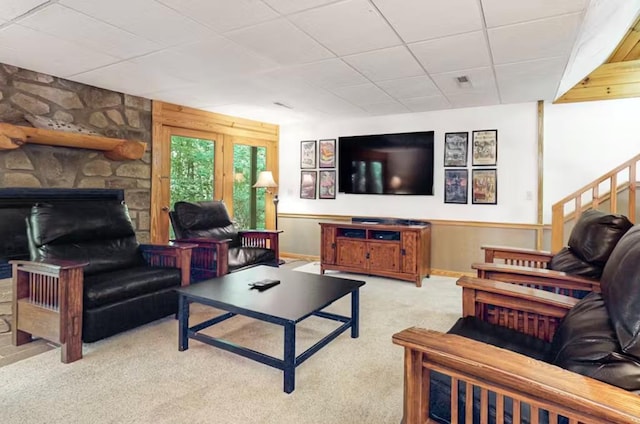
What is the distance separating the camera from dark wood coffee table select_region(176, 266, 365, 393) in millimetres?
2064

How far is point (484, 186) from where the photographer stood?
4.73m

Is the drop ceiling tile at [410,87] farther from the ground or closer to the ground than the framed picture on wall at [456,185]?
farther from the ground

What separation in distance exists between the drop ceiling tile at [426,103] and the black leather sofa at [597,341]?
314cm

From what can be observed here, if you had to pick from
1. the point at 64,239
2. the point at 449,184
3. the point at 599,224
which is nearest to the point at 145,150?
the point at 64,239

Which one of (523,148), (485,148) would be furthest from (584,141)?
(485,148)

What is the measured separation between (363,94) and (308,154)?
194 cm

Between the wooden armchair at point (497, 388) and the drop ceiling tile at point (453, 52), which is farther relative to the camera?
the drop ceiling tile at point (453, 52)

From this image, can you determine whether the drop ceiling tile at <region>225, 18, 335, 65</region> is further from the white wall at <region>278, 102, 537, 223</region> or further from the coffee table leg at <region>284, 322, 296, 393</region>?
the white wall at <region>278, 102, 537, 223</region>

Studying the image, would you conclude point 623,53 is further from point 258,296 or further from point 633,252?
point 258,296

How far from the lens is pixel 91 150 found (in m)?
3.88

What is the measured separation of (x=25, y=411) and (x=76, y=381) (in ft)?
0.97

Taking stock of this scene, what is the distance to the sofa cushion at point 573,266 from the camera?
2.17 metres

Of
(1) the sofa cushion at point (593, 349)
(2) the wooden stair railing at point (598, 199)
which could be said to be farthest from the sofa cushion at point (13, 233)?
(2) the wooden stair railing at point (598, 199)

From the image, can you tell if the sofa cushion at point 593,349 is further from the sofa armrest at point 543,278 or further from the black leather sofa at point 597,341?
the sofa armrest at point 543,278
